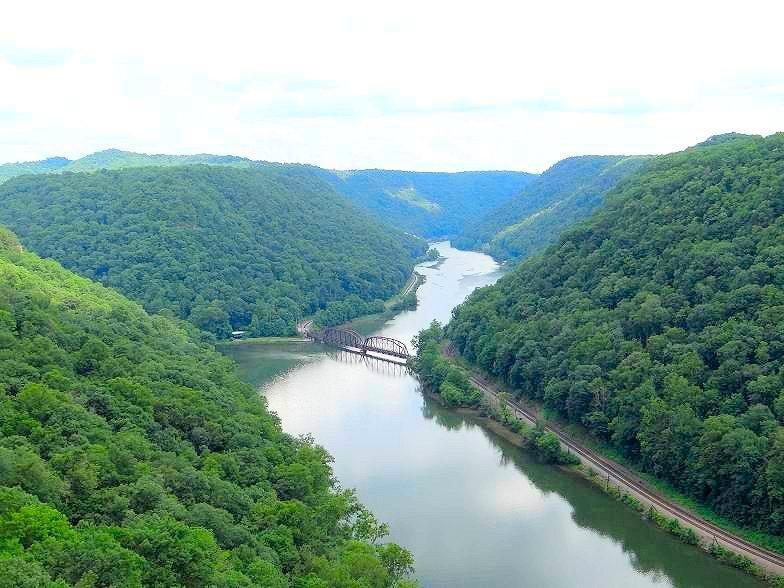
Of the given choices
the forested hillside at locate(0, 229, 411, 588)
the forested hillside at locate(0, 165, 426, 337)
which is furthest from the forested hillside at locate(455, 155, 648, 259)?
the forested hillside at locate(0, 229, 411, 588)

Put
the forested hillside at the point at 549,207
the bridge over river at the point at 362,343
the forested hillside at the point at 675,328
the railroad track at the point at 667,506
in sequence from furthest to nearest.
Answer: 1. the forested hillside at the point at 549,207
2. the bridge over river at the point at 362,343
3. the forested hillside at the point at 675,328
4. the railroad track at the point at 667,506

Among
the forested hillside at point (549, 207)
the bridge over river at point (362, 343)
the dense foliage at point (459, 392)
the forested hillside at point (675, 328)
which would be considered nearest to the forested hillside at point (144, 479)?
the dense foliage at point (459, 392)

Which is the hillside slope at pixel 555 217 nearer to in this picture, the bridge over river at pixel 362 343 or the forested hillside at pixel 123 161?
the bridge over river at pixel 362 343

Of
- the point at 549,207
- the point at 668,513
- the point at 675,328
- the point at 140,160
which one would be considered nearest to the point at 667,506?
the point at 668,513

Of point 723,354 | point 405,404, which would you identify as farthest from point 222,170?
point 723,354

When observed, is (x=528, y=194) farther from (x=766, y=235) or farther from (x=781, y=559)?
(x=781, y=559)

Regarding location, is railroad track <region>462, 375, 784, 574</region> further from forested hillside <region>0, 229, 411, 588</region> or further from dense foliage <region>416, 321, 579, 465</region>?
forested hillside <region>0, 229, 411, 588</region>

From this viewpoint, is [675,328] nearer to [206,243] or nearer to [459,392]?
[459,392]
